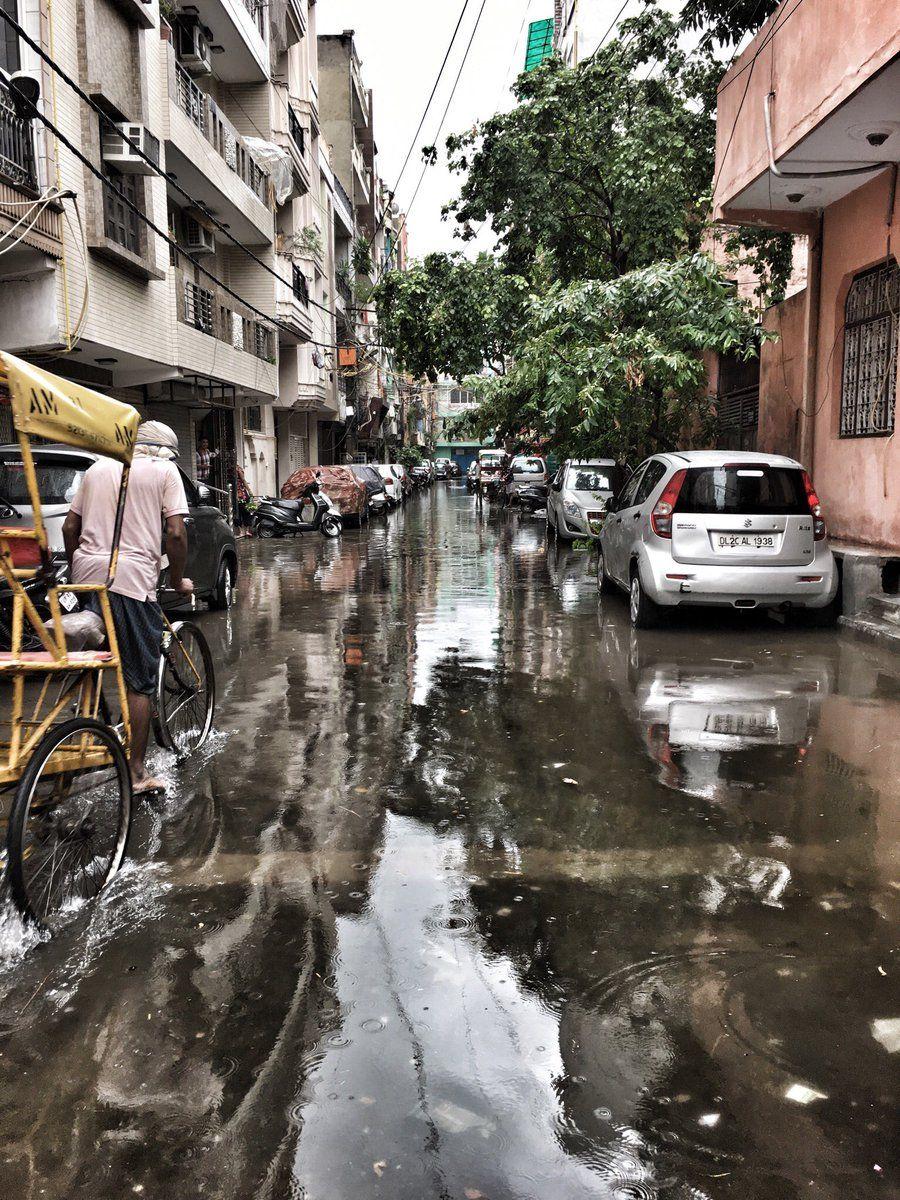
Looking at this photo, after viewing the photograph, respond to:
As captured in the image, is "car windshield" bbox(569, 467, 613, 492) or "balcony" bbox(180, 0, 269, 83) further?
"balcony" bbox(180, 0, 269, 83)

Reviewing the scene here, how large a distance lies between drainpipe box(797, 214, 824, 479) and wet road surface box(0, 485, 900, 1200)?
7.02 m

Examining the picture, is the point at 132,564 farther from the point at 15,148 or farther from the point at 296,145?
the point at 296,145

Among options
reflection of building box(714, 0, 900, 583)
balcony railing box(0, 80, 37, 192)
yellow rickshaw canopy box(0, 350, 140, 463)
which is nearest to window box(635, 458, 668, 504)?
reflection of building box(714, 0, 900, 583)

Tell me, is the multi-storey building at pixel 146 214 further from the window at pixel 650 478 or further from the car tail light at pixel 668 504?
the car tail light at pixel 668 504

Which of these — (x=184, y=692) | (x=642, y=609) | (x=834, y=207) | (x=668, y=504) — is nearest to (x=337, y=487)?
(x=834, y=207)

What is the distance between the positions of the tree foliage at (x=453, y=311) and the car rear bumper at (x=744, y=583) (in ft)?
46.1

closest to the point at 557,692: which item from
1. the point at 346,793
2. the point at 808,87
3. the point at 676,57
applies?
the point at 346,793

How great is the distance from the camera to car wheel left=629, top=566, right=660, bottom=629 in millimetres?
9928

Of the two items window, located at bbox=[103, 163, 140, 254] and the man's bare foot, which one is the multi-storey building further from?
the man's bare foot

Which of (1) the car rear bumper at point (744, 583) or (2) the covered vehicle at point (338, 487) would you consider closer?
(1) the car rear bumper at point (744, 583)

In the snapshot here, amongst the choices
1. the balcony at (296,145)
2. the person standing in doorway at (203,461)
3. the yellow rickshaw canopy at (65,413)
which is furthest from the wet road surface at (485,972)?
the balcony at (296,145)

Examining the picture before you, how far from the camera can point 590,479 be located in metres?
20.7

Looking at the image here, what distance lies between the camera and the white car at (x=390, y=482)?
120 ft

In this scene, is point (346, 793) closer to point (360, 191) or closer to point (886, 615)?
point (886, 615)
